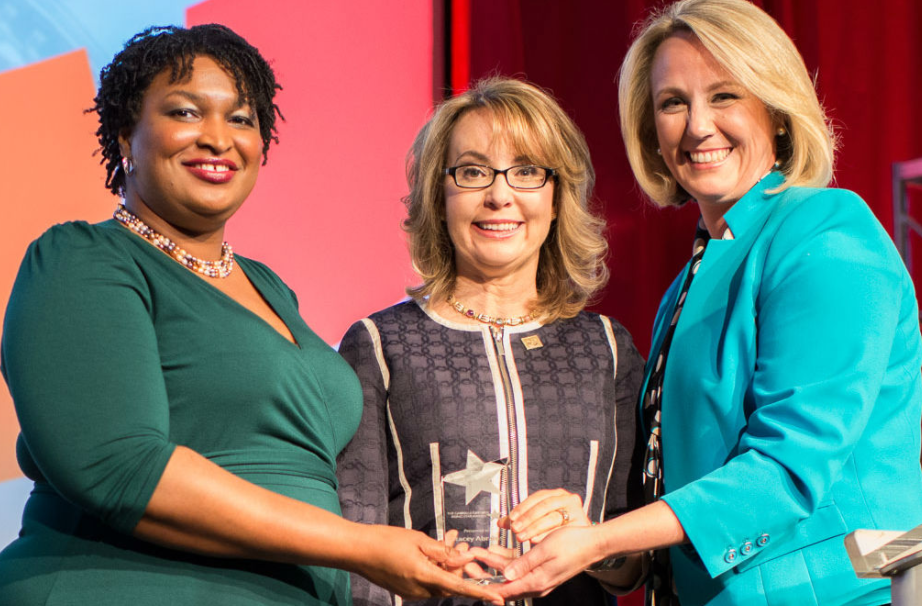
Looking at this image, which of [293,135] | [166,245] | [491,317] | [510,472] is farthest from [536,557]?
[293,135]

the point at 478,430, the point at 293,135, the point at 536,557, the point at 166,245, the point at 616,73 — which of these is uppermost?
the point at 616,73

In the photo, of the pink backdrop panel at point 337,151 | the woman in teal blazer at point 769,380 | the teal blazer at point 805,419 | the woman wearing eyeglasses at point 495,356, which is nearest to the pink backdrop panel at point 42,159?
the pink backdrop panel at point 337,151

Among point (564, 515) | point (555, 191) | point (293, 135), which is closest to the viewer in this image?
point (564, 515)

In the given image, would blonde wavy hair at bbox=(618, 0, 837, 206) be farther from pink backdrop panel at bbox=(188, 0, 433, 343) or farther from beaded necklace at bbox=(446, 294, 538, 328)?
pink backdrop panel at bbox=(188, 0, 433, 343)

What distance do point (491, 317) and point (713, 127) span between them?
0.58 m

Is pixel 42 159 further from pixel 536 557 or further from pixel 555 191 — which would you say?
pixel 536 557

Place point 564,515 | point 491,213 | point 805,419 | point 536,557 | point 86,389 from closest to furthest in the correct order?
point 86,389 → point 805,419 → point 536,557 → point 564,515 → point 491,213

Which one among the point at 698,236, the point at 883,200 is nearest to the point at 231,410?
the point at 698,236

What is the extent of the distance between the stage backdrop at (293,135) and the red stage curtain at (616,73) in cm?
36

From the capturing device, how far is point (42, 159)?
2.60m

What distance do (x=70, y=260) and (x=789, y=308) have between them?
1.01 m

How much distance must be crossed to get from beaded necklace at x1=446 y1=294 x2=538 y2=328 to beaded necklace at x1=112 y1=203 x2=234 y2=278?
540mm

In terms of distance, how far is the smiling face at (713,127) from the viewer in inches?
68.1

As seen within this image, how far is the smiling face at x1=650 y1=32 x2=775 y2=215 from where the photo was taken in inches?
68.1
